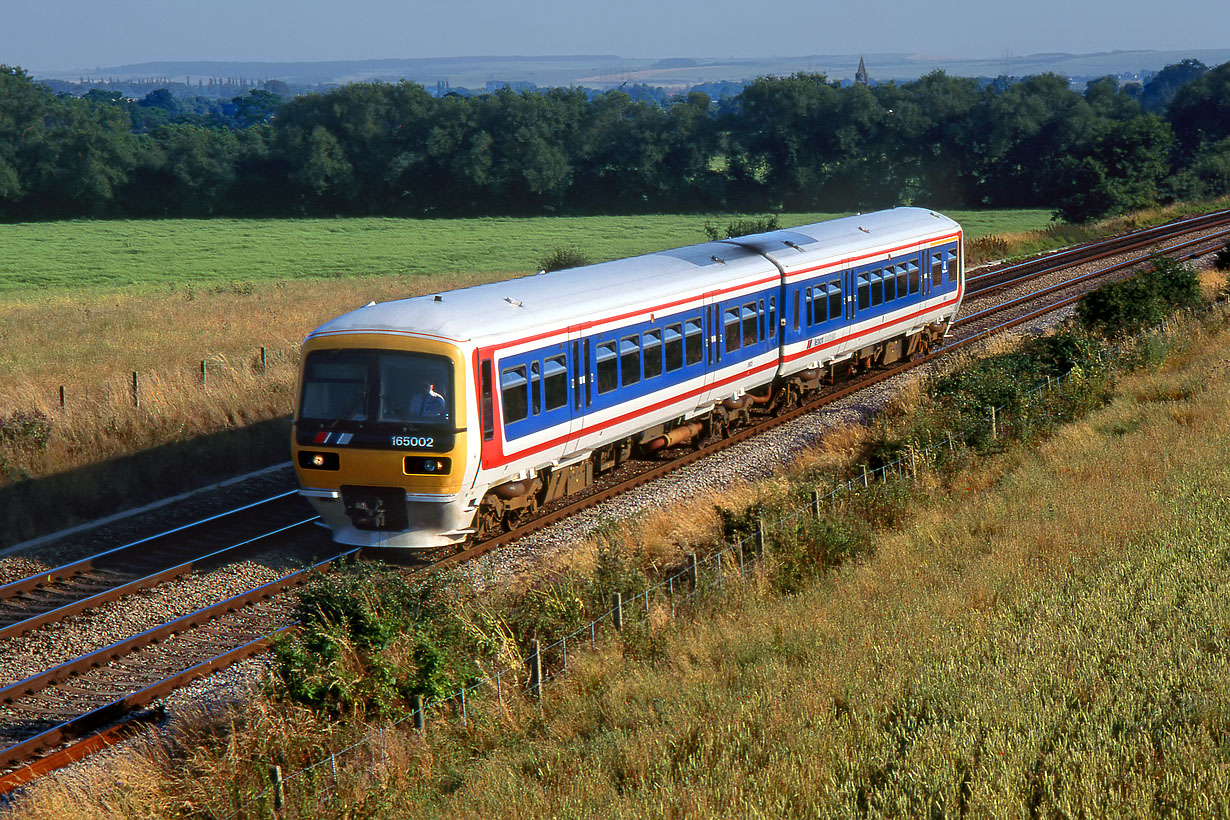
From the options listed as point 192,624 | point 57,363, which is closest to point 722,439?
point 192,624

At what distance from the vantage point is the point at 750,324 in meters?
19.0

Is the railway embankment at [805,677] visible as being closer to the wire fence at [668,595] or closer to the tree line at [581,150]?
the wire fence at [668,595]

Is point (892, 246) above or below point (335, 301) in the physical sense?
above

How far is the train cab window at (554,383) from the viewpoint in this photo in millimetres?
14445

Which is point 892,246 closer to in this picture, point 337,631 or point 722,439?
Result: point 722,439

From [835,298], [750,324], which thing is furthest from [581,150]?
[750,324]

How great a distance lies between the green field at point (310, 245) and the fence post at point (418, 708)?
35.1 m

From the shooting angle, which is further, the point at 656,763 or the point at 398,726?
the point at 398,726

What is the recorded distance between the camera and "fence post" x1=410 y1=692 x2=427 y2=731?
8.95m

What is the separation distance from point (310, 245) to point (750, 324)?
4688cm

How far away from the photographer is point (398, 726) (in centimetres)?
931

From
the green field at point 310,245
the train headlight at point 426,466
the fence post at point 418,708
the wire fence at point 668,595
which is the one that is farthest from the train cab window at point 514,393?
the green field at point 310,245

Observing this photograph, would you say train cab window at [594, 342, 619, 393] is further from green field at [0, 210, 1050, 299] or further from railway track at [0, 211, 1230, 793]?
green field at [0, 210, 1050, 299]

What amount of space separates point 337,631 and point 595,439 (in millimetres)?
6432
